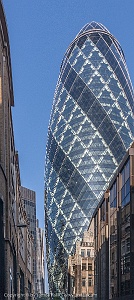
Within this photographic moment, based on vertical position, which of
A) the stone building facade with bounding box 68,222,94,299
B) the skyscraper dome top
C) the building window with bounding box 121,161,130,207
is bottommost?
the stone building facade with bounding box 68,222,94,299

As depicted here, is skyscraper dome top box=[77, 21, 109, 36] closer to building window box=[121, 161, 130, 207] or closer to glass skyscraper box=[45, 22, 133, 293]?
glass skyscraper box=[45, 22, 133, 293]

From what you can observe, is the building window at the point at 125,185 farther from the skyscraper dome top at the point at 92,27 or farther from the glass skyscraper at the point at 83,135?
the skyscraper dome top at the point at 92,27

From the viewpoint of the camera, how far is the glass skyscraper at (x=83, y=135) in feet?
351

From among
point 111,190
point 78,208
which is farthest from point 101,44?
point 111,190

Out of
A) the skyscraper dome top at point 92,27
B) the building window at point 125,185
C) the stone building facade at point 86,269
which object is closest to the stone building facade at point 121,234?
the building window at point 125,185

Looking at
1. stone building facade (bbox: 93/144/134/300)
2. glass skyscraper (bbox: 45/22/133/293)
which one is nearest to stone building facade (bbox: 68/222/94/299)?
stone building facade (bbox: 93/144/134/300)

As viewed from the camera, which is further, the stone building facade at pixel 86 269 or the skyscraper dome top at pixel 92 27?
the skyscraper dome top at pixel 92 27

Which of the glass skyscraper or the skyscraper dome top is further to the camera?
the skyscraper dome top

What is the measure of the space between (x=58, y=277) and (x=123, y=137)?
38.5 meters

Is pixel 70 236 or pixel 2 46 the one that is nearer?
pixel 2 46

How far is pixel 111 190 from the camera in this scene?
39.6 m

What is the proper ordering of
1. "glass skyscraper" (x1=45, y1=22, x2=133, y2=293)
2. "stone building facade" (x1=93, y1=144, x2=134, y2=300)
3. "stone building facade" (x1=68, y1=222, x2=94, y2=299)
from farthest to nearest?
"glass skyscraper" (x1=45, y1=22, x2=133, y2=293), "stone building facade" (x1=68, y1=222, x2=94, y2=299), "stone building facade" (x1=93, y1=144, x2=134, y2=300)

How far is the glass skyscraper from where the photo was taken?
107m

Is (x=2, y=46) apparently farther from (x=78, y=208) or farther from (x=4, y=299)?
(x=78, y=208)
